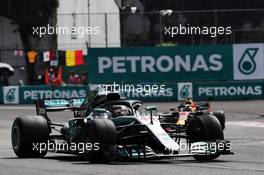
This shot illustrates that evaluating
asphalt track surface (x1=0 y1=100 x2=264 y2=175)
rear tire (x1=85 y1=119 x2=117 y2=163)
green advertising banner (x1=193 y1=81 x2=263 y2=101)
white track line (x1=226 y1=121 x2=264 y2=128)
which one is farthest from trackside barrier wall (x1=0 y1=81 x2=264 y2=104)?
rear tire (x1=85 y1=119 x2=117 y2=163)

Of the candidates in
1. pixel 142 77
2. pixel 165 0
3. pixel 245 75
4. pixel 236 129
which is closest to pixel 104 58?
pixel 142 77

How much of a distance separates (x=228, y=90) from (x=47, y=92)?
8.84 m

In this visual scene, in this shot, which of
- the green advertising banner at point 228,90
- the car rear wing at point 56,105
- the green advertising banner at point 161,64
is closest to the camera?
the car rear wing at point 56,105

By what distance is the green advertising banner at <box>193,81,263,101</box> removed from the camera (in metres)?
36.7

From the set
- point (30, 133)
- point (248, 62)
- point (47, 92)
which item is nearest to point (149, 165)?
point (30, 133)

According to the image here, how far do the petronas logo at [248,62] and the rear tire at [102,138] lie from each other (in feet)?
89.5

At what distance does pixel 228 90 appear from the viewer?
3688 centimetres

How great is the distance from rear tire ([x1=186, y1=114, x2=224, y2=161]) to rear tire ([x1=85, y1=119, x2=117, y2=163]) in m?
1.69

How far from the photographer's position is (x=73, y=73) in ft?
159

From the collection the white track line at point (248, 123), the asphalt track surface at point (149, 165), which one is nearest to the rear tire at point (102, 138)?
the asphalt track surface at point (149, 165)

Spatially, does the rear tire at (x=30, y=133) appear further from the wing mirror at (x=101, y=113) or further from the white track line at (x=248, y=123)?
the white track line at (x=248, y=123)

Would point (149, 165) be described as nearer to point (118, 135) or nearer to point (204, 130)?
point (118, 135)

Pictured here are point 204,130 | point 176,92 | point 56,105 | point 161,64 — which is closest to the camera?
point 204,130

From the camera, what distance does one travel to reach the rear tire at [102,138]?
12.1 metres
